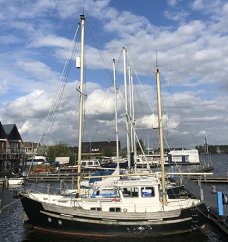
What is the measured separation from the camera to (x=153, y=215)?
26.8 metres

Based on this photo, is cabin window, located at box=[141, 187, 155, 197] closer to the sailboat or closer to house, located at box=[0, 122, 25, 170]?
the sailboat

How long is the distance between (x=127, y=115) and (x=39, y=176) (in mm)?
40816

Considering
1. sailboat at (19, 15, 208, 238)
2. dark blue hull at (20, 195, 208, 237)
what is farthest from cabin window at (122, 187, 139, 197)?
dark blue hull at (20, 195, 208, 237)

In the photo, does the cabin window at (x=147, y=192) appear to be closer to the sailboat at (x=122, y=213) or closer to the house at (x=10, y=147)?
the sailboat at (x=122, y=213)

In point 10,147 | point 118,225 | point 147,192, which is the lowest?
point 118,225

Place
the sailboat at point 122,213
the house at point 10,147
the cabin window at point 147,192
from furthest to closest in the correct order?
the house at point 10,147 < the cabin window at point 147,192 < the sailboat at point 122,213

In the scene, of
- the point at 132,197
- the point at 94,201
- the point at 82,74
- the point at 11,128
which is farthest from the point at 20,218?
the point at 11,128

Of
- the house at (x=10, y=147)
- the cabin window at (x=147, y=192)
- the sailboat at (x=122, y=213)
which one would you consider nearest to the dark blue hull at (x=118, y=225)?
the sailboat at (x=122, y=213)

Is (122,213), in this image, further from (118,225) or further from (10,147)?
(10,147)

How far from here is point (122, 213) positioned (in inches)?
1056

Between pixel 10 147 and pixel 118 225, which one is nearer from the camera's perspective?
pixel 118 225

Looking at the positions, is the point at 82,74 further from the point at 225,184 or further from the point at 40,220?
the point at 225,184

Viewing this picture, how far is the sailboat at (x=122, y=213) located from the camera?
2691 centimetres

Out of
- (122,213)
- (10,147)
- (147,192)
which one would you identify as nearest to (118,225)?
(122,213)
